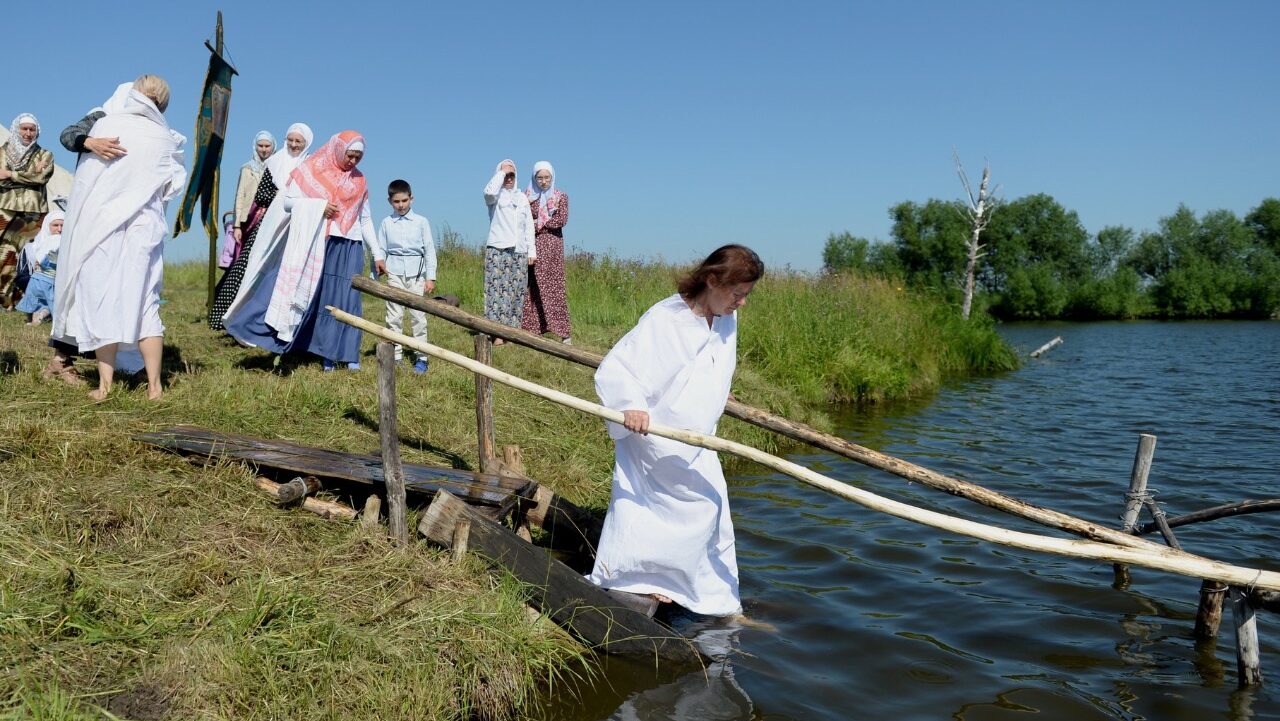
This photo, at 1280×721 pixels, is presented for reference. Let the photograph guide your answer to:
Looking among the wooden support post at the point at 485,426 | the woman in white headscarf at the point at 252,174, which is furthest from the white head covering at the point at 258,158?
the wooden support post at the point at 485,426

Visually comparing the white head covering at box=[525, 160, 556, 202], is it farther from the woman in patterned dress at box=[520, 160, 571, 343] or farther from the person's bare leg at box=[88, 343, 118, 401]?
the person's bare leg at box=[88, 343, 118, 401]

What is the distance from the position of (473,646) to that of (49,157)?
363 inches

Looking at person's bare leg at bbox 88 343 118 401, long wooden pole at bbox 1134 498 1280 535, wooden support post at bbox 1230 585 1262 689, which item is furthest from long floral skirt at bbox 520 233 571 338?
wooden support post at bbox 1230 585 1262 689

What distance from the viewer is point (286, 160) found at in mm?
8680

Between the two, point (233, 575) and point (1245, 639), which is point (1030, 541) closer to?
point (1245, 639)

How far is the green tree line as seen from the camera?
52.6 meters

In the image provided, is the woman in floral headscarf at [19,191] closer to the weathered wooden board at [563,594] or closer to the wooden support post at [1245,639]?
the weathered wooden board at [563,594]

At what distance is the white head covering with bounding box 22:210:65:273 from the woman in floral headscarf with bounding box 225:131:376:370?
493 centimetres

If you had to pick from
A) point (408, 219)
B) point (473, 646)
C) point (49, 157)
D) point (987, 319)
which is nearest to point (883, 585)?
point (473, 646)

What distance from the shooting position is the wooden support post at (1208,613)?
199 inches

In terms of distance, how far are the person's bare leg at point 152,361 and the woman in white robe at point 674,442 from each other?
3.51 metres

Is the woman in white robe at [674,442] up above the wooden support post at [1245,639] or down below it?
above

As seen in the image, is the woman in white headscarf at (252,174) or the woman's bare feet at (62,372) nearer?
the woman's bare feet at (62,372)

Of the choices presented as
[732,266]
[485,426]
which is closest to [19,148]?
[485,426]
